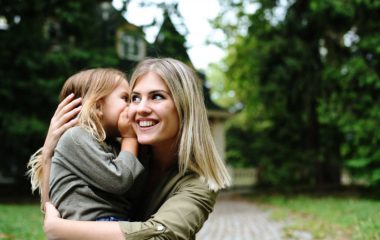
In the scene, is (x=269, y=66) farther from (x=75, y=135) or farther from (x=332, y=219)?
(x=75, y=135)

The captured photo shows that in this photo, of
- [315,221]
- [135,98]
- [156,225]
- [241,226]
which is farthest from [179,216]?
[315,221]

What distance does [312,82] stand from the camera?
16.5 metres

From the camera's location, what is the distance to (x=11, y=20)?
13.7 m

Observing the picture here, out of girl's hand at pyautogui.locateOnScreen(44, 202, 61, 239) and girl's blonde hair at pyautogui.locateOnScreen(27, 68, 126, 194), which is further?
girl's blonde hair at pyautogui.locateOnScreen(27, 68, 126, 194)

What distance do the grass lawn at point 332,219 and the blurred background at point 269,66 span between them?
8.46 ft

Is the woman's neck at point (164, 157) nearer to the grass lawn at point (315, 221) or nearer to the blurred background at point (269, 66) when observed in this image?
the grass lawn at point (315, 221)

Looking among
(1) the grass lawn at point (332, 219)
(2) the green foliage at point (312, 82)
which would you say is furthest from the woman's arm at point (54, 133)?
(2) the green foliage at point (312, 82)

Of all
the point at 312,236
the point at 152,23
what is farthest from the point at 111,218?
the point at 152,23

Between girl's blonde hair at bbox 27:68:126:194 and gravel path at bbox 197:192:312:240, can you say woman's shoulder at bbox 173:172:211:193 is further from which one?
gravel path at bbox 197:192:312:240

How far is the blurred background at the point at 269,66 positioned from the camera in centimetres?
1328

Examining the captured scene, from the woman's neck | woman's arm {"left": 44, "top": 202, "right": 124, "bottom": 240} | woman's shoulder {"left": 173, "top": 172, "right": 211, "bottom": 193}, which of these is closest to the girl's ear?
the woman's neck

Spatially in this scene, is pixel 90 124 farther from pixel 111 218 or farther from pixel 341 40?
pixel 341 40

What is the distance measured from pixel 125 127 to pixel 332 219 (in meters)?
8.68

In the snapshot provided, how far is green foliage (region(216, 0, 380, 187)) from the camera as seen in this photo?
47.2 ft
